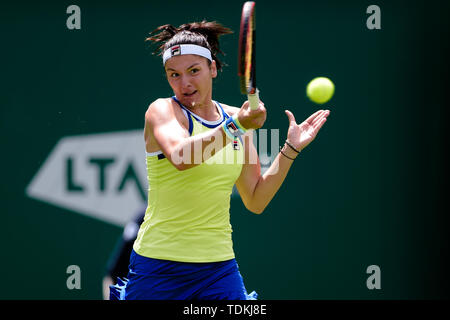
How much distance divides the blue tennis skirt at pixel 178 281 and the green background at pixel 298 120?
5.45 feet

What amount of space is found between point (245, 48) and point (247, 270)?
2292mm

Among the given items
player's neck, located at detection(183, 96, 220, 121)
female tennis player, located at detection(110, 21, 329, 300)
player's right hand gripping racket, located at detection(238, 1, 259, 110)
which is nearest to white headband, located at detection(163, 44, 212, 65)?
female tennis player, located at detection(110, 21, 329, 300)

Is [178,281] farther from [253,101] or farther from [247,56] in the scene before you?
[247,56]

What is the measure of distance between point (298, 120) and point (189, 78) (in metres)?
1.74

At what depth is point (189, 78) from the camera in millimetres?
2482

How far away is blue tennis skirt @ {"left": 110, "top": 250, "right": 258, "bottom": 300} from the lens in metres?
2.40

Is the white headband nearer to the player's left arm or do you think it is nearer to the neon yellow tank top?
the neon yellow tank top

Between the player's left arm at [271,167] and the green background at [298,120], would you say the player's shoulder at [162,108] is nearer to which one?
the player's left arm at [271,167]

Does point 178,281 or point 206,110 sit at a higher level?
point 206,110

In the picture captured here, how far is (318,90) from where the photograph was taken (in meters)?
3.54

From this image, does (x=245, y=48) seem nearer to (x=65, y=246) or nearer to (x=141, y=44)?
(x=141, y=44)

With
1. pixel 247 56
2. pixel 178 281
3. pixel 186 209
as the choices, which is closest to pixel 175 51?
pixel 247 56

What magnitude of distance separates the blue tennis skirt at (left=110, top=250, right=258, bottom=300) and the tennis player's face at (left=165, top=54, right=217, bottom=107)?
0.66m
